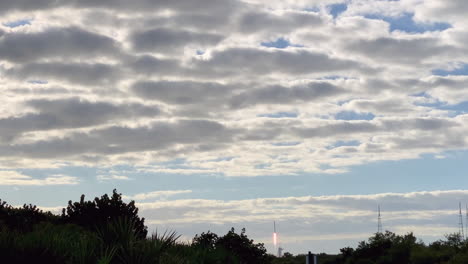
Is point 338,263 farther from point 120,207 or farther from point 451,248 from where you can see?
point 120,207

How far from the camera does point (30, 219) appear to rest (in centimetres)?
5541

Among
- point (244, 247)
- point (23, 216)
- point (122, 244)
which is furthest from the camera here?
point (23, 216)

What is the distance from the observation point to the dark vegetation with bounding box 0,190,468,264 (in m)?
23.4

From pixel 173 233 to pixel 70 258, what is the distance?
13.3 ft

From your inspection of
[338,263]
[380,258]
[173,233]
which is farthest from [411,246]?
[173,233]

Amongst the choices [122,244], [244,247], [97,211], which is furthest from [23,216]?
[122,244]

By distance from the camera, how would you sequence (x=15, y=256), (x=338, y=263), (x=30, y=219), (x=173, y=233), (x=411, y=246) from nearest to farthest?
(x=15, y=256) < (x=173, y=233) < (x=30, y=219) < (x=411, y=246) < (x=338, y=263)

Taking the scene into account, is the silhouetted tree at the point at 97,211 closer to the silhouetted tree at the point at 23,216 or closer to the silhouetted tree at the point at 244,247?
the silhouetted tree at the point at 23,216

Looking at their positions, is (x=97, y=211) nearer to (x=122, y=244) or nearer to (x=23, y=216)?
(x=23, y=216)

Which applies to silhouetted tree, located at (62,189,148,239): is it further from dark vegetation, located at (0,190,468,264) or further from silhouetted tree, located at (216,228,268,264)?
silhouetted tree, located at (216,228,268,264)

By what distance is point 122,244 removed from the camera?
24094 mm

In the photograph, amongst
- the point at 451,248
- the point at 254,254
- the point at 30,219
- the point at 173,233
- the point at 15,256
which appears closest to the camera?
the point at 15,256

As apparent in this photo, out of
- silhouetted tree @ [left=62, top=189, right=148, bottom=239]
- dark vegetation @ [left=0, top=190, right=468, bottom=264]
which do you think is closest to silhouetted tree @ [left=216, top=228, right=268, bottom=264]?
dark vegetation @ [left=0, top=190, right=468, bottom=264]

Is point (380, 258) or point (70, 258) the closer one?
point (70, 258)
